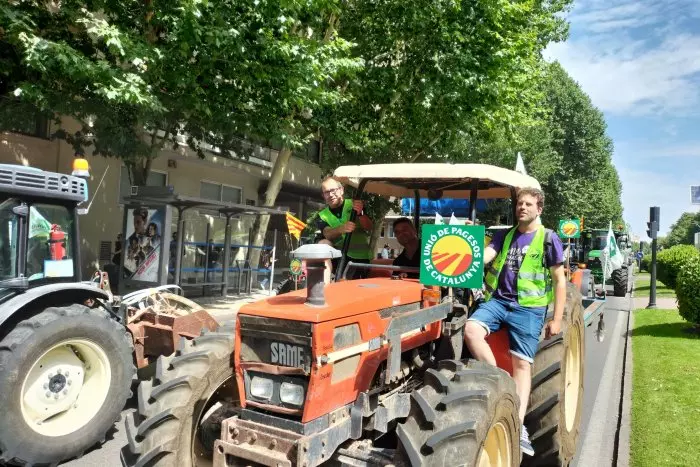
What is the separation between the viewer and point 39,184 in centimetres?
456

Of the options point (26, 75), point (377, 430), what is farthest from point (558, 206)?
point (377, 430)

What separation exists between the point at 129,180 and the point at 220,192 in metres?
4.98

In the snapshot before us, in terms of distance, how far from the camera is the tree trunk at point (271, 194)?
15.4 meters

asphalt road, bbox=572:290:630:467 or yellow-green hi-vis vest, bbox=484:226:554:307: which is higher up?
yellow-green hi-vis vest, bbox=484:226:554:307

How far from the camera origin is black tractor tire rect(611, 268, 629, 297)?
727 inches

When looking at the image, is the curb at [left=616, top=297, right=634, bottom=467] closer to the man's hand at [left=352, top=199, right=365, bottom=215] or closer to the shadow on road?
the shadow on road

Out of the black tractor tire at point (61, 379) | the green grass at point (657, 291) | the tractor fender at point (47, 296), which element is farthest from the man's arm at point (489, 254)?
the green grass at point (657, 291)

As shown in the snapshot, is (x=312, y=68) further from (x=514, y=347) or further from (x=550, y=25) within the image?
(x=550, y=25)

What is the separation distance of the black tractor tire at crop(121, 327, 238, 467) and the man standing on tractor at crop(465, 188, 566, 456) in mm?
1724

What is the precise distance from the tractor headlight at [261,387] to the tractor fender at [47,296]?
8.26ft

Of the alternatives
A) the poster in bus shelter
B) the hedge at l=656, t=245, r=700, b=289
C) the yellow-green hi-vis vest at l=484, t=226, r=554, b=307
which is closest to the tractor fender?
the yellow-green hi-vis vest at l=484, t=226, r=554, b=307

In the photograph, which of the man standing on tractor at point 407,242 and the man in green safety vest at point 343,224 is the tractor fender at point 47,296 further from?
the man standing on tractor at point 407,242

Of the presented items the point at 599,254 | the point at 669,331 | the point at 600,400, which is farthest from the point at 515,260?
the point at 599,254

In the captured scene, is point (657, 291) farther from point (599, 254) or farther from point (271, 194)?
point (271, 194)
